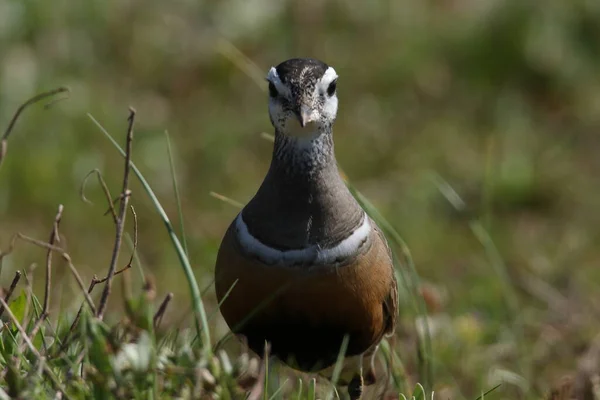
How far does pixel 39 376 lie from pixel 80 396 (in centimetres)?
12

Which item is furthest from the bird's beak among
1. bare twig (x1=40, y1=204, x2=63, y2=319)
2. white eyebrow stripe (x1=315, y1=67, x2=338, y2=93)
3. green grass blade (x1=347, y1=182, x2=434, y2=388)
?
bare twig (x1=40, y1=204, x2=63, y2=319)

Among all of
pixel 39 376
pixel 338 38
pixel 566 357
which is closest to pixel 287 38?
pixel 338 38

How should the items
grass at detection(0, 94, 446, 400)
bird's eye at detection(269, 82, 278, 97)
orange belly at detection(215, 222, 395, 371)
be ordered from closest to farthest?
grass at detection(0, 94, 446, 400), orange belly at detection(215, 222, 395, 371), bird's eye at detection(269, 82, 278, 97)

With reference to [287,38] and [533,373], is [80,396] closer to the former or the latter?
[533,373]

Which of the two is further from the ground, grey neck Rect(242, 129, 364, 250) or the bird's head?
the bird's head

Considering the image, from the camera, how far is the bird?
3.72 meters

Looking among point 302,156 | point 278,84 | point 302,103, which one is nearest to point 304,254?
point 302,156

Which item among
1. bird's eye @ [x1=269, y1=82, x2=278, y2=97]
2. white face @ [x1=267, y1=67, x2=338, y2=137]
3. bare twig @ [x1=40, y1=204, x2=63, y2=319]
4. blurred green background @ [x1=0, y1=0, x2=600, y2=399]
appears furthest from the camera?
blurred green background @ [x1=0, y1=0, x2=600, y2=399]

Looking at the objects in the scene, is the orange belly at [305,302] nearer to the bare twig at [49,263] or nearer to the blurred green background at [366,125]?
the bare twig at [49,263]

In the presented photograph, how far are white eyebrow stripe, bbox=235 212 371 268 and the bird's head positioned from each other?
38 cm

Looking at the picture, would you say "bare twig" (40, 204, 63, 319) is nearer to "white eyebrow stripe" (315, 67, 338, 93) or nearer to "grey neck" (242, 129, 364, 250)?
"grey neck" (242, 129, 364, 250)

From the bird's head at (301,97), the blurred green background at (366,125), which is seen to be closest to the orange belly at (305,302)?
the bird's head at (301,97)

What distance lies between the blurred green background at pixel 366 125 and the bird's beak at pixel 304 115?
2.21 m

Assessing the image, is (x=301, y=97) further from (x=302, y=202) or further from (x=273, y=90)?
(x=302, y=202)
